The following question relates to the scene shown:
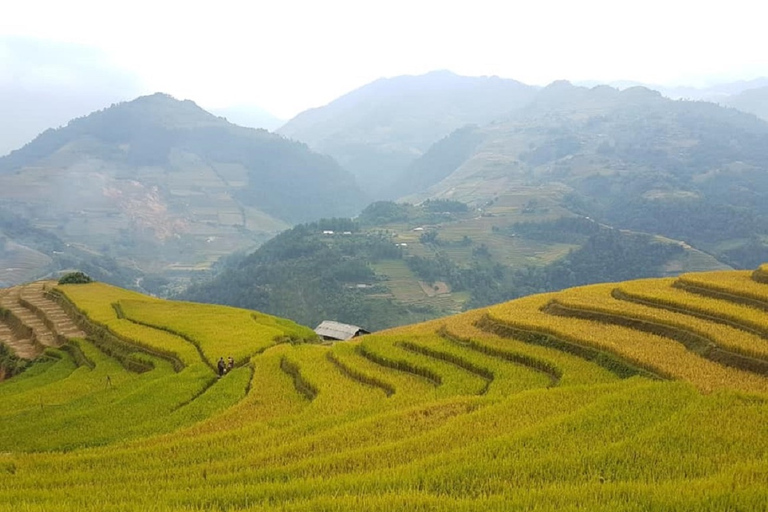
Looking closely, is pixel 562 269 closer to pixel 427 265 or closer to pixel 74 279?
pixel 427 265

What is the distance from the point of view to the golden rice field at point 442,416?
713 centimetres

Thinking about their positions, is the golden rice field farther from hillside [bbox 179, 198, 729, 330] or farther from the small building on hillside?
hillside [bbox 179, 198, 729, 330]

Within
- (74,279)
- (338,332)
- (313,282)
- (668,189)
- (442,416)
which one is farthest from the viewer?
(668,189)

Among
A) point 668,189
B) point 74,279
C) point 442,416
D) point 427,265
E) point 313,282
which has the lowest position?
point 427,265

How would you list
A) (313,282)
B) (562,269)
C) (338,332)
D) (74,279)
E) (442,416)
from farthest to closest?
(562,269) → (313,282) → (74,279) → (338,332) → (442,416)

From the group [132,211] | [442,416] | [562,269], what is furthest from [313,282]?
[132,211]

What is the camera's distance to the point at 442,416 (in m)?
11.2

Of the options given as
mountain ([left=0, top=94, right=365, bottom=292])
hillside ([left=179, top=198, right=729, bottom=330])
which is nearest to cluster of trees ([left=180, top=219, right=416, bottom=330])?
hillside ([left=179, top=198, right=729, bottom=330])

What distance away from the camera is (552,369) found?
14453 mm

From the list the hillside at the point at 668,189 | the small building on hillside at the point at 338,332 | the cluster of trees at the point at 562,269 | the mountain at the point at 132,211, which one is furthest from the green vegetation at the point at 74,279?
the hillside at the point at 668,189

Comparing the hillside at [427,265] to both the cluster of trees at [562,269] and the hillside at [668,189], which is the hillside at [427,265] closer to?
the cluster of trees at [562,269]

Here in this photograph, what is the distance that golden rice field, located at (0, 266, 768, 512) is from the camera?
7.13 m

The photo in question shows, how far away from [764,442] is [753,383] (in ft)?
12.6

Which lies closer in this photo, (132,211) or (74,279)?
(74,279)
